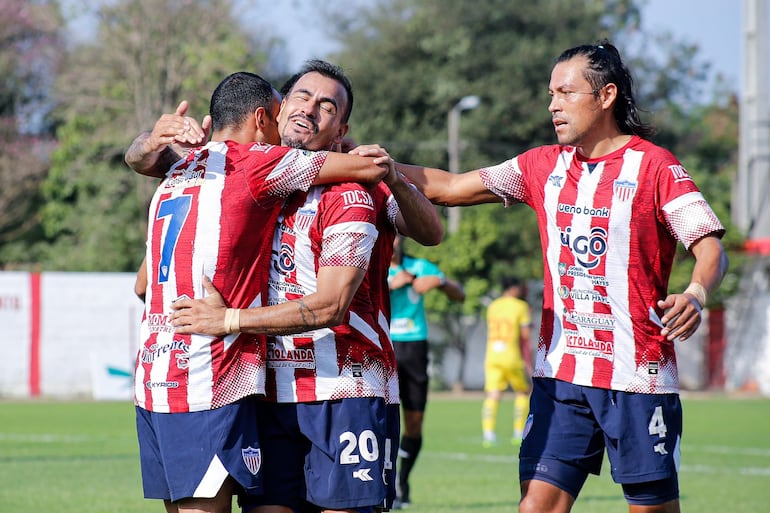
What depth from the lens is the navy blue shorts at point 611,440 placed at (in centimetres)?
513

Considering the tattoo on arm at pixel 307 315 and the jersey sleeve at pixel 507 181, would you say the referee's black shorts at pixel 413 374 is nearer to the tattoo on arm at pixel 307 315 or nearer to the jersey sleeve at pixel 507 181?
the jersey sleeve at pixel 507 181

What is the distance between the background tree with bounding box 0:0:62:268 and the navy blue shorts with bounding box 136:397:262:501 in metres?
32.8

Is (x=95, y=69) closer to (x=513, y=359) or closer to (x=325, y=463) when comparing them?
(x=513, y=359)

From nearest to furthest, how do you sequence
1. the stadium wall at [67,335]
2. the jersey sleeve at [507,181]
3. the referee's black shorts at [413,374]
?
the jersey sleeve at [507,181] < the referee's black shorts at [413,374] < the stadium wall at [67,335]

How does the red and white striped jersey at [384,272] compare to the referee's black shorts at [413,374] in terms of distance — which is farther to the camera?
the referee's black shorts at [413,374]

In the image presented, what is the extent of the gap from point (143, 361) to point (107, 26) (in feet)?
97.6

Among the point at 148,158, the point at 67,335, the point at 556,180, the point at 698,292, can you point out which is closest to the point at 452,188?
the point at 556,180

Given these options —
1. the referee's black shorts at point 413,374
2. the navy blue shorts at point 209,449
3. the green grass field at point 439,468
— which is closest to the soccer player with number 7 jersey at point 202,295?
the navy blue shorts at point 209,449

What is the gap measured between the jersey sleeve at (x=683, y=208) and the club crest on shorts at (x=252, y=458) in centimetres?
202

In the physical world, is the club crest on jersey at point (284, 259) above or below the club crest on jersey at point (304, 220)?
below

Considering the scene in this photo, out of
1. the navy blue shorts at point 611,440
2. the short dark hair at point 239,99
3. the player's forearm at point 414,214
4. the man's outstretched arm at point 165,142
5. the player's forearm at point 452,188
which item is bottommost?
the navy blue shorts at point 611,440

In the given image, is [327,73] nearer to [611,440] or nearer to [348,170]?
[348,170]

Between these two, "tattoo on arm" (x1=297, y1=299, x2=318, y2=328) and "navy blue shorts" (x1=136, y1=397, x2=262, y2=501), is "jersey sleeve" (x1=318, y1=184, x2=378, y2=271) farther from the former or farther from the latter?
"navy blue shorts" (x1=136, y1=397, x2=262, y2=501)

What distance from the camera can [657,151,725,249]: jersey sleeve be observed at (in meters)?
4.99
